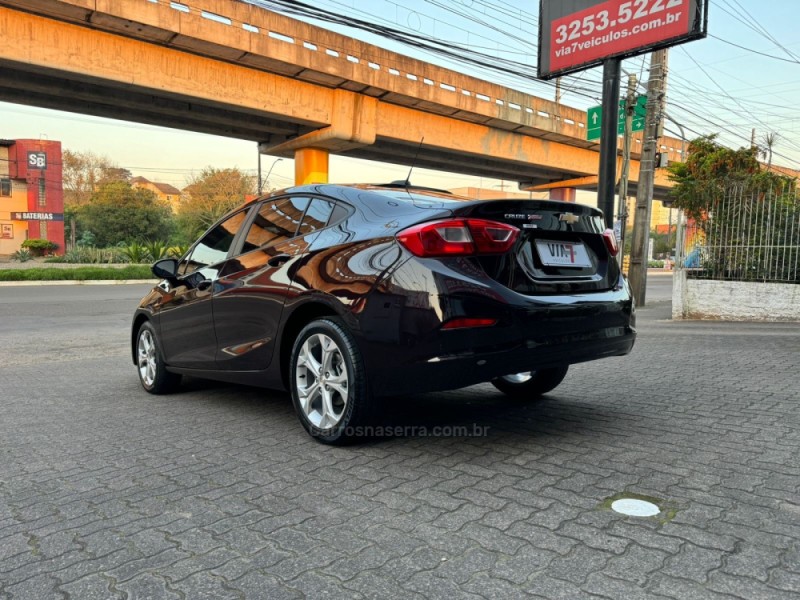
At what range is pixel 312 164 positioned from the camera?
23656 mm

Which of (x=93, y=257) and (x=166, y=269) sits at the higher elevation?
(x=166, y=269)

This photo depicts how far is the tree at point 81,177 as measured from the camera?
62.8 m

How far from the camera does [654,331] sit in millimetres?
10445

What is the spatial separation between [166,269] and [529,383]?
3080mm

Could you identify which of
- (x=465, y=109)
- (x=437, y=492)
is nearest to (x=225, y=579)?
(x=437, y=492)

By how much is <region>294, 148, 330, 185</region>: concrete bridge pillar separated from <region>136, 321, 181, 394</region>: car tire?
727 inches

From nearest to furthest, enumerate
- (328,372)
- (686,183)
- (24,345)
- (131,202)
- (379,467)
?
(379,467) → (328,372) → (24,345) → (686,183) → (131,202)

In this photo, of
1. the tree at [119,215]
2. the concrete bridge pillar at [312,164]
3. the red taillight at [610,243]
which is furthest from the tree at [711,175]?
the tree at [119,215]

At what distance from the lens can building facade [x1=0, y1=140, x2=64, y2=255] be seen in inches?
2050

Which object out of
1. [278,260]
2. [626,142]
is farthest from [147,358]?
[626,142]

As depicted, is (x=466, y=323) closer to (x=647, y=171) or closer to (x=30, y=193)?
(x=647, y=171)

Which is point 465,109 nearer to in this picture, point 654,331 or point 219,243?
point 654,331

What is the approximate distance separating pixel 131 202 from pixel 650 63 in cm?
5238

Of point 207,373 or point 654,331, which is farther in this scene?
point 654,331
